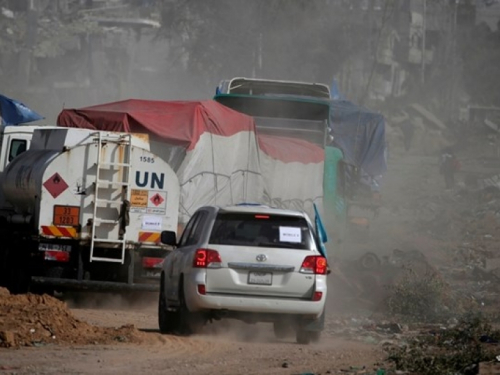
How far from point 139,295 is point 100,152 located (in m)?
2.73

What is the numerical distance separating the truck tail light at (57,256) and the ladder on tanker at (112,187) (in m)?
0.39

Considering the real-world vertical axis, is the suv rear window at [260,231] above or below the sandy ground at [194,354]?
above

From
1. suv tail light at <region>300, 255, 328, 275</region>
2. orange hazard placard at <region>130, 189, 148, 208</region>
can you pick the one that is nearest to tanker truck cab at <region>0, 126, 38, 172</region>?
orange hazard placard at <region>130, 189, 148, 208</region>

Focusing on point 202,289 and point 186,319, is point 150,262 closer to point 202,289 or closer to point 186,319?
point 186,319

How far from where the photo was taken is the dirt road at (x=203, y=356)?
1105 cm

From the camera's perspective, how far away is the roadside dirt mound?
1281 centimetres

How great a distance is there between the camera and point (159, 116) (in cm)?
2150

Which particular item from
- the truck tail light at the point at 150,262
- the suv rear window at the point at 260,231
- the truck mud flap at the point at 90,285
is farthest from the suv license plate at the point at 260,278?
the truck tail light at the point at 150,262

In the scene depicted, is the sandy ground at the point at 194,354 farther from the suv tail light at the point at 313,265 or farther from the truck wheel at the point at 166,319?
the suv tail light at the point at 313,265

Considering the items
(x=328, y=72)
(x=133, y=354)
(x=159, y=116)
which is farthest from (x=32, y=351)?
(x=328, y=72)

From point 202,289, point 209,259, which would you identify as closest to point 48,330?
point 202,289

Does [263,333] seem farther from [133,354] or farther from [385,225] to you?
[385,225]

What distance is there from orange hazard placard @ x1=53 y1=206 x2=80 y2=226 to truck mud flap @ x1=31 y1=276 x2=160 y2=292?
32.4 inches

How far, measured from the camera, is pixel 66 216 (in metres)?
18.0
